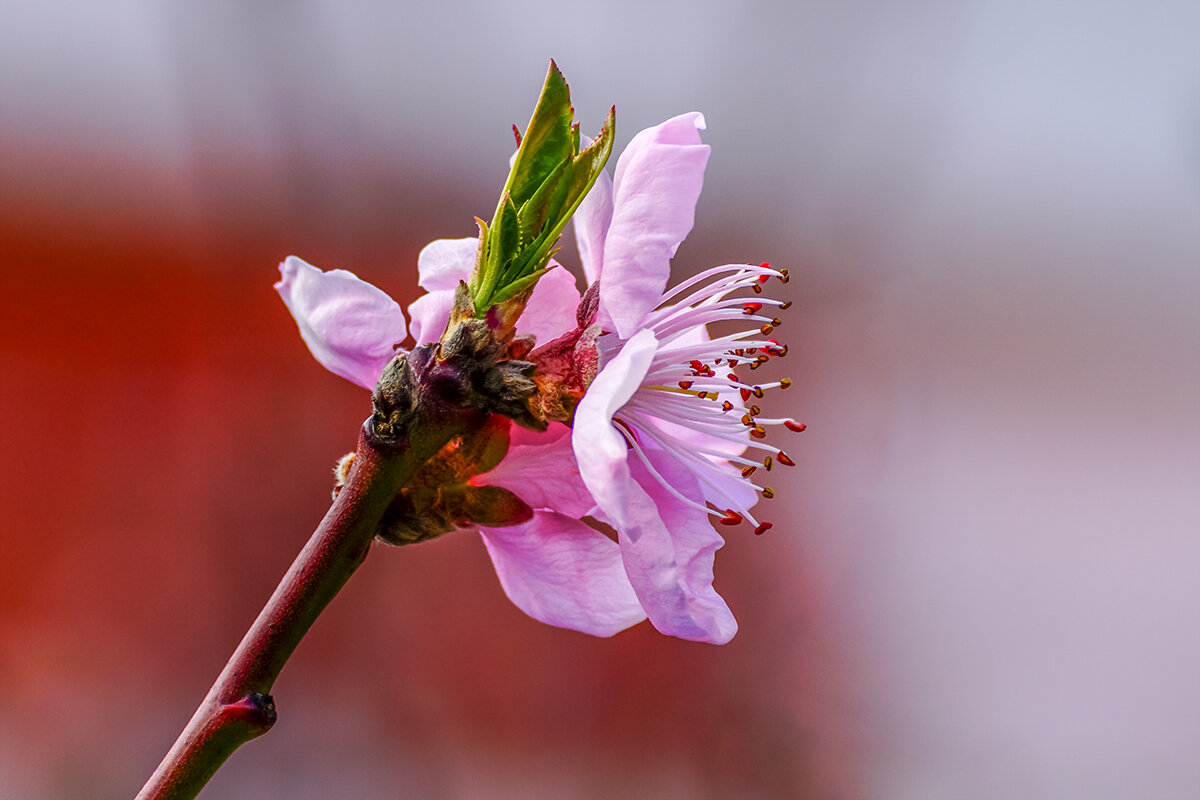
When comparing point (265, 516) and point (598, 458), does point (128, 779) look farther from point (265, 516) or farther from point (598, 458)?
point (598, 458)

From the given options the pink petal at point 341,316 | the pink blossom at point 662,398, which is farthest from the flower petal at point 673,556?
the pink petal at point 341,316

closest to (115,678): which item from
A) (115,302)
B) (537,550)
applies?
(115,302)

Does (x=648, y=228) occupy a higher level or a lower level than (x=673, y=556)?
higher

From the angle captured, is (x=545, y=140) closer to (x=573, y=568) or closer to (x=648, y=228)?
(x=648, y=228)

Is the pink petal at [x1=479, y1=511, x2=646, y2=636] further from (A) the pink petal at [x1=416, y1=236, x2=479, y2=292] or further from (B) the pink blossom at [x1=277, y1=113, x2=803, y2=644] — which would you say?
(A) the pink petal at [x1=416, y1=236, x2=479, y2=292]

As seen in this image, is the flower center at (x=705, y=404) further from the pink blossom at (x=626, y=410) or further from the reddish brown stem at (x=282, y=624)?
the reddish brown stem at (x=282, y=624)

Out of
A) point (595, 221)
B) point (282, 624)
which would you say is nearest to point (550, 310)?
point (595, 221)

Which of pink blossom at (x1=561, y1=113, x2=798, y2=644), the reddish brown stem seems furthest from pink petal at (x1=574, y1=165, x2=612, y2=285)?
the reddish brown stem
